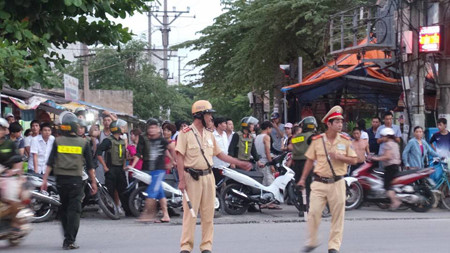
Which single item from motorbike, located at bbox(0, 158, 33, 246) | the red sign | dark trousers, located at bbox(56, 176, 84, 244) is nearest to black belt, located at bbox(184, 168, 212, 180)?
dark trousers, located at bbox(56, 176, 84, 244)

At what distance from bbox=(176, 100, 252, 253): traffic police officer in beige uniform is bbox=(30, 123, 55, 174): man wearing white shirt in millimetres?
5708

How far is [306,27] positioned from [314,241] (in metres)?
14.8

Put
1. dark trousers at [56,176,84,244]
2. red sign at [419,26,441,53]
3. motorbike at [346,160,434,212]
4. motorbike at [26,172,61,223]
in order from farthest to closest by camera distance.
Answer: red sign at [419,26,441,53] < motorbike at [346,160,434,212] < motorbike at [26,172,61,223] < dark trousers at [56,176,84,244]

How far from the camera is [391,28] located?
17.1 meters

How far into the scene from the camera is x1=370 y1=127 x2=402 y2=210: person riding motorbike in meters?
12.3

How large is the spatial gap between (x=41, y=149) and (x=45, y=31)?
256cm

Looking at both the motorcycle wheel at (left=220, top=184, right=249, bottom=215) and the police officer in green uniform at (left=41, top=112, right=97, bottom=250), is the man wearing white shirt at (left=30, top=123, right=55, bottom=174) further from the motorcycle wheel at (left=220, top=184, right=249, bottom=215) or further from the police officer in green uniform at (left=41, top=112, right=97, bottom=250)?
the police officer in green uniform at (left=41, top=112, right=97, bottom=250)

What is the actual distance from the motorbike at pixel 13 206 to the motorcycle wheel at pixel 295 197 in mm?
5326

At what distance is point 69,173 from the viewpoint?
8.46 meters

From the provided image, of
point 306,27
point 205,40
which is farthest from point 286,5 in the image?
point 205,40

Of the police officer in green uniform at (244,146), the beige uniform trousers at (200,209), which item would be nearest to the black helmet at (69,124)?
the beige uniform trousers at (200,209)

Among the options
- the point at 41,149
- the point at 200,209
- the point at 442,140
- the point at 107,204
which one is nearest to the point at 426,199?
the point at 442,140

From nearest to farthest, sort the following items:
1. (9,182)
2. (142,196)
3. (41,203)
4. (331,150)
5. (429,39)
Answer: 1. (331,150)
2. (9,182)
3. (41,203)
4. (142,196)
5. (429,39)

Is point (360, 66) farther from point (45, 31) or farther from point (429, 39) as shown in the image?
point (45, 31)
